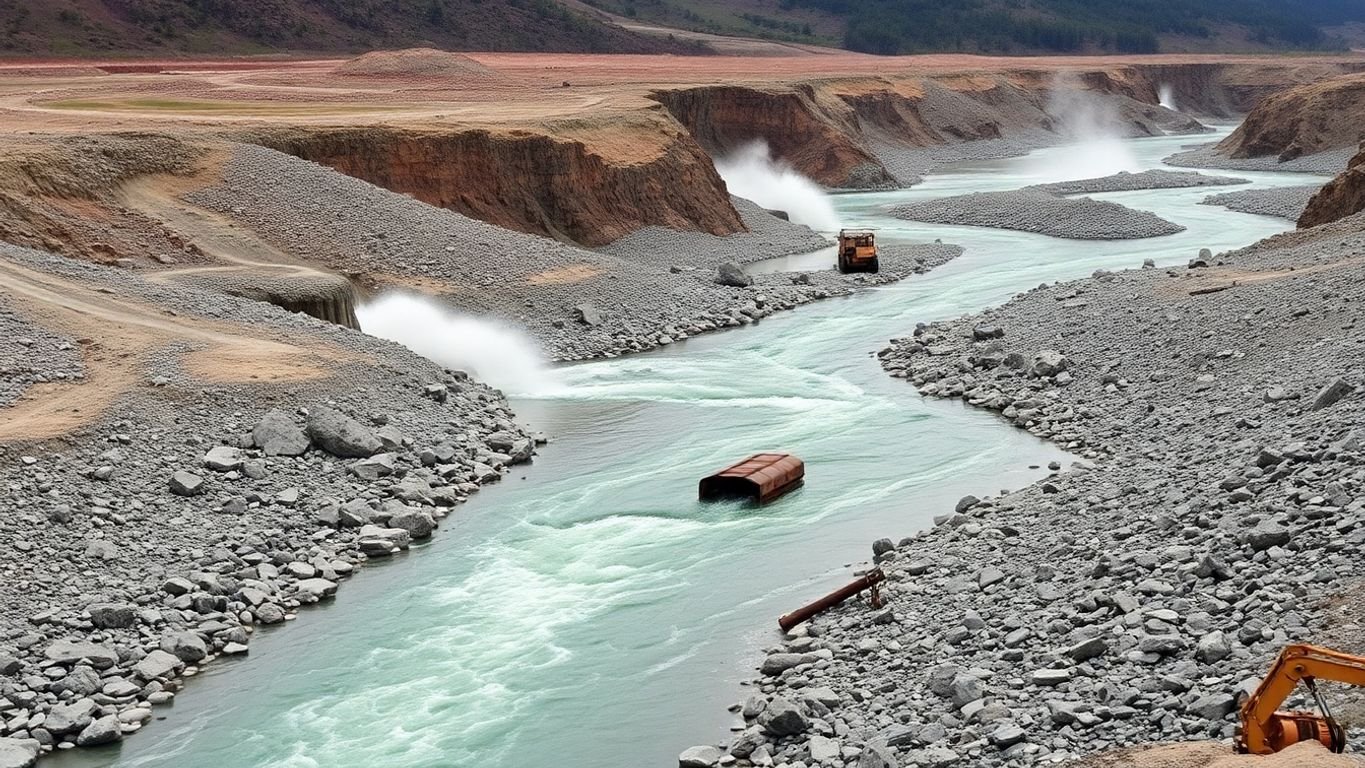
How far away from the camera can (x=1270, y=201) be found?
237 ft

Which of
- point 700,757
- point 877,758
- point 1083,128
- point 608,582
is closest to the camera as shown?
point 877,758

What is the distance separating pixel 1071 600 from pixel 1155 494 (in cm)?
469

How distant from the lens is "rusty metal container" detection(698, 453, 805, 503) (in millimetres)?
28719

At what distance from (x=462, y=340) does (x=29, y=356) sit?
13.6 metres

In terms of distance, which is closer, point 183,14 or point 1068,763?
point 1068,763

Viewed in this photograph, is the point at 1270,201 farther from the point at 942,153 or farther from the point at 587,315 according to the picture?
the point at 587,315

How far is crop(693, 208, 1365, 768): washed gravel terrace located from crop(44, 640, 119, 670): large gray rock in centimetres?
894

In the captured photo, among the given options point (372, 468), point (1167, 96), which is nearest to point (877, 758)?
point (372, 468)

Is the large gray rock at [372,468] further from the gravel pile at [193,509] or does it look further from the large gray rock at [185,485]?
the large gray rock at [185,485]

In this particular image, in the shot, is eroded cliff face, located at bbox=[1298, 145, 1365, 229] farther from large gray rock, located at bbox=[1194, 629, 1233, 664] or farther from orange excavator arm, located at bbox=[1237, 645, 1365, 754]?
orange excavator arm, located at bbox=[1237, 645, 1365, 754]

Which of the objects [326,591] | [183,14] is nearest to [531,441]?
[326,591]

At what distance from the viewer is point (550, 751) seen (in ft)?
63.9

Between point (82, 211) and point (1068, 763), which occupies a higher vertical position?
point (82, 211)

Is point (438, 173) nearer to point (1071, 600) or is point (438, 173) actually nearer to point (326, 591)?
point (326, 591)
